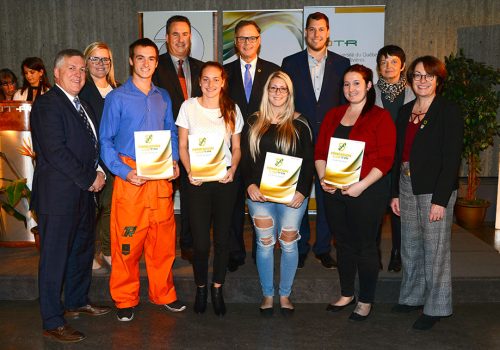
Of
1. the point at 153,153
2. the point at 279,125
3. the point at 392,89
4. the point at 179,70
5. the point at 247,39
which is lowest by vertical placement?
the point at 153,153

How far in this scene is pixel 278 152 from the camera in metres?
3.22

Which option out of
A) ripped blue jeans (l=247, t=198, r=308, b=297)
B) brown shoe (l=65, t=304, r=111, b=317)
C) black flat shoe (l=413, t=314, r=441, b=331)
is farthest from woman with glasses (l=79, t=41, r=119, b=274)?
black flat shoe (l=413, t=314, r=441, b=331)

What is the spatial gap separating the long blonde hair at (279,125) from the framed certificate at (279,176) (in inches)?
3.0

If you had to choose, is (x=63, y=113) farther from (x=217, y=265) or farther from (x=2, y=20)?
(x=2, y=20)

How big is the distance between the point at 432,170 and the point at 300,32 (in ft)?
11.9

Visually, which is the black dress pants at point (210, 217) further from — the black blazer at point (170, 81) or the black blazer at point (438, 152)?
the black blazer at point (438, 152)

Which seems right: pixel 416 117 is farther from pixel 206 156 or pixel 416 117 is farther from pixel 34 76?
pixel 34 76

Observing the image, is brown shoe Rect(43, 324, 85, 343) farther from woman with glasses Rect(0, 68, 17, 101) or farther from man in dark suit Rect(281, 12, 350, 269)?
woman with glasses Rect(0, 68, 17, 101)

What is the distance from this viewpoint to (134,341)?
10.5 ft

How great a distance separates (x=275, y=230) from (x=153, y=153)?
2.97 feet

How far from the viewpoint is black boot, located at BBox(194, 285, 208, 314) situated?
350 centimetres

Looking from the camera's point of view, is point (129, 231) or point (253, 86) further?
point (253, 86)

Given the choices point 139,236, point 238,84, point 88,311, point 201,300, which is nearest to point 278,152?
point 238,84

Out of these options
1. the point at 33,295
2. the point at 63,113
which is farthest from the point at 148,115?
the point at 33,295
